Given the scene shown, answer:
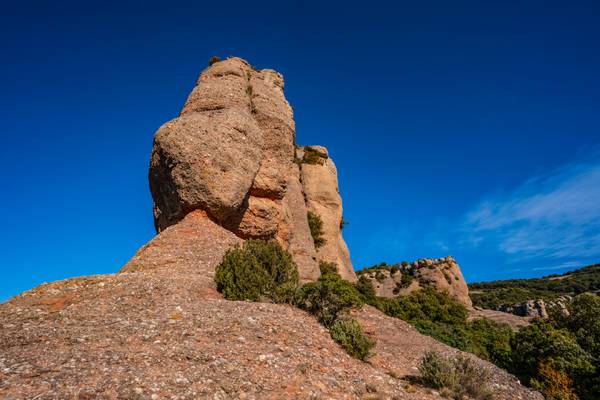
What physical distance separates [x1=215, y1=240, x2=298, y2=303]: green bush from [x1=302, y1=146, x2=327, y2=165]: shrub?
2579 centimetres

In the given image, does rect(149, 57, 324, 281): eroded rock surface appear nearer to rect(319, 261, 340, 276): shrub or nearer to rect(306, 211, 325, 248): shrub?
rect(319, 261, 340, 276): shrub

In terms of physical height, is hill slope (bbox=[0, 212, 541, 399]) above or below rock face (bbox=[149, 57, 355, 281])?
below

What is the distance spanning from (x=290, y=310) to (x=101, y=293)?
5753 millimetres

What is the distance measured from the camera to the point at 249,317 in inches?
407

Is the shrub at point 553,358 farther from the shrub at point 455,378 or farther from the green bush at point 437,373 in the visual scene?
the green bush at point 437,373

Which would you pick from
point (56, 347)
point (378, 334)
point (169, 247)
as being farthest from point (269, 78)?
point (56, 347)

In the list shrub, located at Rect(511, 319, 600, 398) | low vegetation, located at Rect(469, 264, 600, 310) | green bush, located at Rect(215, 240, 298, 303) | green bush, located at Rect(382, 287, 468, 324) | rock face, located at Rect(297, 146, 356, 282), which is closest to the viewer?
green bush, located at Rect(215, 240, 298, 303)

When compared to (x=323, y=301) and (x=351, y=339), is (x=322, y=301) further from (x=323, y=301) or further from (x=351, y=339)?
(x=351, y=339)

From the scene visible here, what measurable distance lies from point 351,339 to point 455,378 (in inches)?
116

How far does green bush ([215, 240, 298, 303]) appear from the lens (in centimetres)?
1291

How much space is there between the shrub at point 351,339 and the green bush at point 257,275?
2439 mm

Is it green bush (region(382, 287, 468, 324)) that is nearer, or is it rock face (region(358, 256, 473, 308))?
green bush (region(382, 287, 468, 324))

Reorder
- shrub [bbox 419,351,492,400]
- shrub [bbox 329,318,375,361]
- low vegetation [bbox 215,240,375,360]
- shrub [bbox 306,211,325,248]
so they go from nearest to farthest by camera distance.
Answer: shrub [bbox 419,351,492,400], shrub [bbox 329,318,375,361], low vegetation [bbox 215,240,375,360], shrub [bbox 306,211,325,248]

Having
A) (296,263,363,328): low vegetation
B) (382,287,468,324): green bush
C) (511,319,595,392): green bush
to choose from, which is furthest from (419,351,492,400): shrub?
(382,287,468,324): green bush
